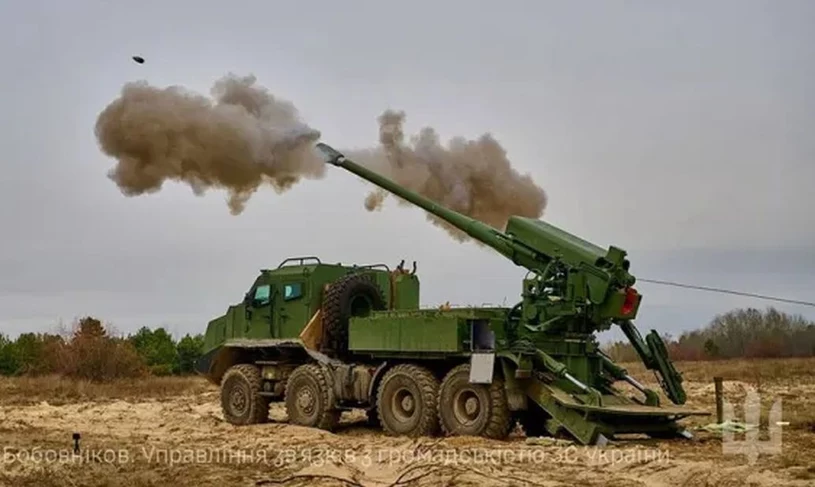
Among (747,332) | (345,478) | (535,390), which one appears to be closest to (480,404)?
(535,390)

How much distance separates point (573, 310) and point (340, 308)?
511 cm

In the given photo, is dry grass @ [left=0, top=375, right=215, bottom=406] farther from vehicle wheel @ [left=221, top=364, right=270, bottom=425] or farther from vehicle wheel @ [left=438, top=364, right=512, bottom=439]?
vehicle wheel @ [left=438, top=364, right=512, bottom=439]

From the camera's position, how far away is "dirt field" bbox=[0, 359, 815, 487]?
1114cm

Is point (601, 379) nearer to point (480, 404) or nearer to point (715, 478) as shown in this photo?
point (480, 404)

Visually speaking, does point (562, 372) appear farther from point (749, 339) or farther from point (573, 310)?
point (749, 339)

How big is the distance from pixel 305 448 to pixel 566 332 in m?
4.51

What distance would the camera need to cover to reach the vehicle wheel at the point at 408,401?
54.6 feet

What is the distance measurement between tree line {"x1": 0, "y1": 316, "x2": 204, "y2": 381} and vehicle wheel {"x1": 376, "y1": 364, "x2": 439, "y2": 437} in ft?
78.5

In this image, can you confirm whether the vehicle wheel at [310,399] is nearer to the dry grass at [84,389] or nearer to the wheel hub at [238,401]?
the wheel hub at [238,401]

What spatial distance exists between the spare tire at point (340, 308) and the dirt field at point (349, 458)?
1.60 metres

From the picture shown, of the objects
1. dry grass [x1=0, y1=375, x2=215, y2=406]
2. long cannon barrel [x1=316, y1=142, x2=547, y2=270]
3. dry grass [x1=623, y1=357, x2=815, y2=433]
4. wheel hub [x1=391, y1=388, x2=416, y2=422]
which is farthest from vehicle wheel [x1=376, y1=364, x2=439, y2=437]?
dry grass [x1=0, y1=375, x2=215, y2=406]

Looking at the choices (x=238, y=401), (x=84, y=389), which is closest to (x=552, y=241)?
(x=238, y=401)

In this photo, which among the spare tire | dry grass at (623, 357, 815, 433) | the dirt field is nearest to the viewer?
the dirt field

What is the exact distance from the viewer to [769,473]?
433 inches
